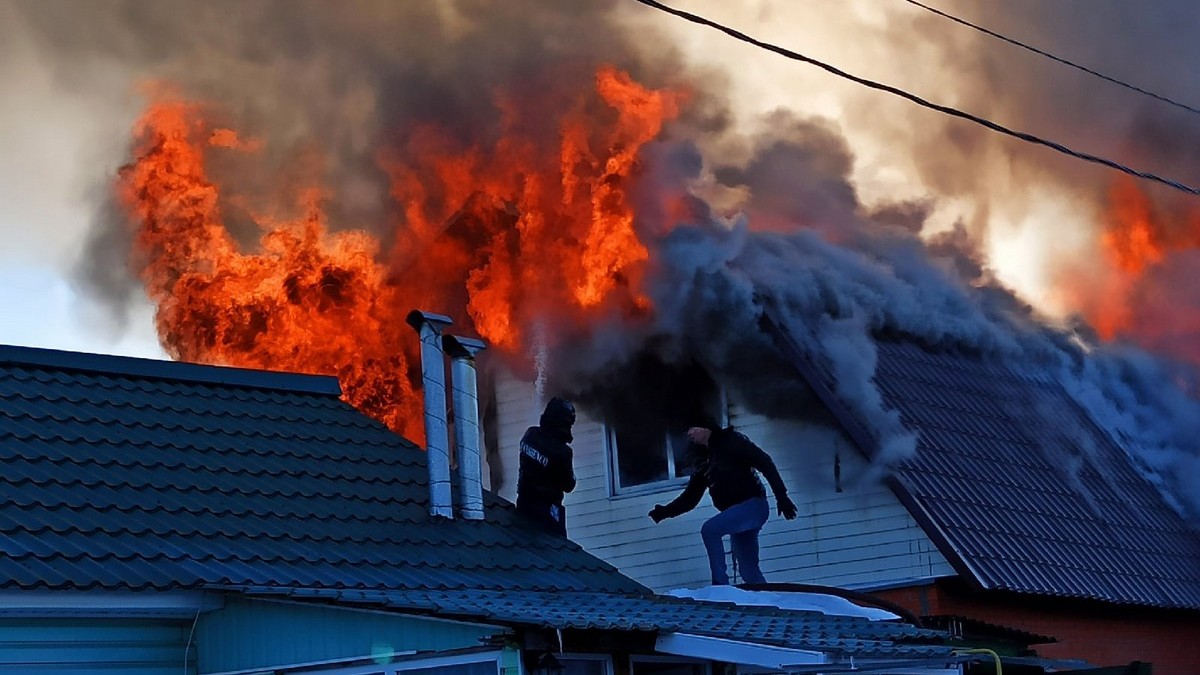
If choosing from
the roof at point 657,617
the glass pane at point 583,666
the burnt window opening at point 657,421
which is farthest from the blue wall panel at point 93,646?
the burnt window opening at point 657,421

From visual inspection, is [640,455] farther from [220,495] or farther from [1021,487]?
[220,495]

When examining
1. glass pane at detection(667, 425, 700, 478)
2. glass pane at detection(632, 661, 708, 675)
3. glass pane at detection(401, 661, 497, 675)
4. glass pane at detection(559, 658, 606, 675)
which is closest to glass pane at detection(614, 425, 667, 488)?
glass pane at detection(667, 425, 700, 478)

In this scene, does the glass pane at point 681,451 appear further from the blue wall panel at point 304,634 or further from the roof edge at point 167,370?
the blue wall panel at point 304,634

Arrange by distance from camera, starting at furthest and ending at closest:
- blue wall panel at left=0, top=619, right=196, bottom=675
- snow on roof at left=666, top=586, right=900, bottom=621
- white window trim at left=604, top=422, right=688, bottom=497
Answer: white window trim at left=604, top=422, right=688, bottom=497 < snow on roof at left=666, top=586, right=900, bottom=621 < blue wall panel at left=0, top=619, right=196, bottom=675

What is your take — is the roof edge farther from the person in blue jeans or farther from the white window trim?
the white window trim

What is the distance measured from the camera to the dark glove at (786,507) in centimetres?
1706

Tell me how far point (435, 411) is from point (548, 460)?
4.52ft

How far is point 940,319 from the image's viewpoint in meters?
20.3

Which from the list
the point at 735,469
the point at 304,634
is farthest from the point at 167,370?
the point at 735,469

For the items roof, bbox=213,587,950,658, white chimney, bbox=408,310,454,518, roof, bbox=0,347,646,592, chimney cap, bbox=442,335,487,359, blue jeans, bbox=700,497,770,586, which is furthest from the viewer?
blue jeans, bbox=700,497,770,586

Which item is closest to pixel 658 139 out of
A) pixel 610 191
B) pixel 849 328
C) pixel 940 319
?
pixel 610 191

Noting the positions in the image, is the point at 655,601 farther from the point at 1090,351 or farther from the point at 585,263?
the point at 1090,351

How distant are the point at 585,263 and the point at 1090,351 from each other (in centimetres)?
811

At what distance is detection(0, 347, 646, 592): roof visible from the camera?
1145 cm
